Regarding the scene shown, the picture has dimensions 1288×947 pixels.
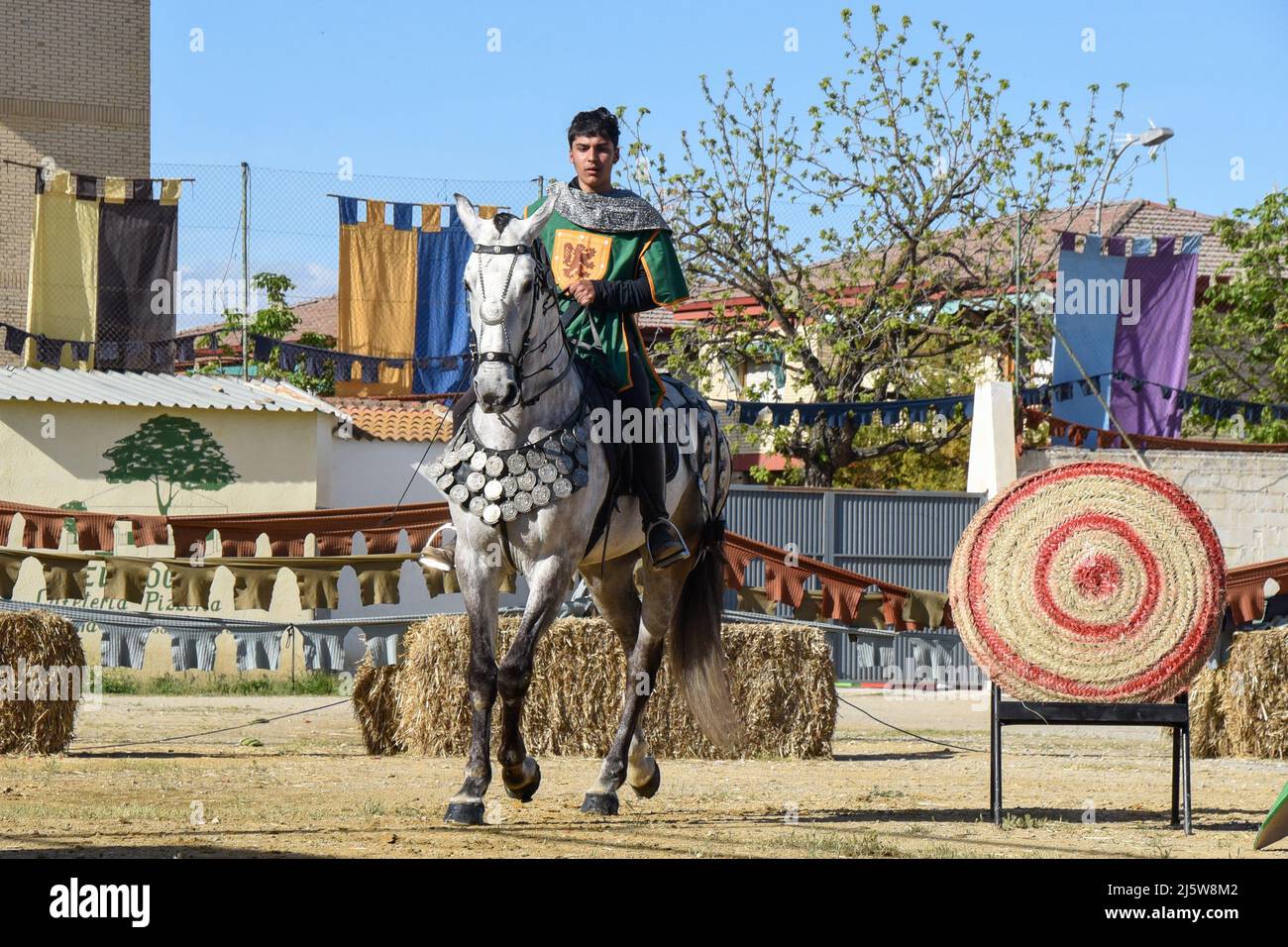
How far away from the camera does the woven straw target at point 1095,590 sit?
9.16 meters

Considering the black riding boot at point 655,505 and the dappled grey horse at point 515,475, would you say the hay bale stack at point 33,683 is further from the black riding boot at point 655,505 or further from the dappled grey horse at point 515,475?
the black riding boot at point 655,505

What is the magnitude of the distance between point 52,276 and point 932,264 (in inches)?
602

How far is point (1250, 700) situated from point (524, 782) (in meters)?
7.35

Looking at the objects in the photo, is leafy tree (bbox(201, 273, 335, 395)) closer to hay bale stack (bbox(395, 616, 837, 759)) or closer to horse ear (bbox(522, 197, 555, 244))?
hay bale stack (bbox(395, 616, 837, 759))

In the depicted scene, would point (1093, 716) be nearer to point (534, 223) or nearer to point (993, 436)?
A: point (534, 223)

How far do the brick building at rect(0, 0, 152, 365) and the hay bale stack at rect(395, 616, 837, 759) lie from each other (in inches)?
1057

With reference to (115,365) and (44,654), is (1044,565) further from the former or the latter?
(115,365)

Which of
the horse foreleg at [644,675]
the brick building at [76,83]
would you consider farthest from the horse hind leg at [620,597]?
the brick building at [76,83]

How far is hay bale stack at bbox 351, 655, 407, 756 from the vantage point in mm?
12734

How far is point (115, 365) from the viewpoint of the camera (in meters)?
26.0

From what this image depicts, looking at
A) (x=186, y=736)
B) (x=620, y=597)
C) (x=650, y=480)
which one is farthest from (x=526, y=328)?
(x=186, y=736)

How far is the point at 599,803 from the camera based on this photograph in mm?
8875
